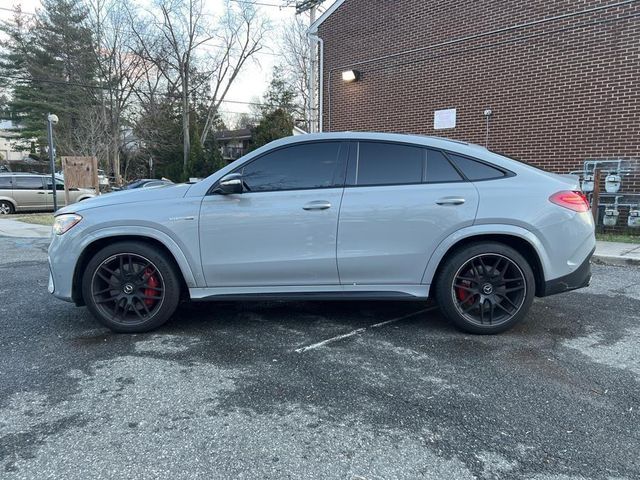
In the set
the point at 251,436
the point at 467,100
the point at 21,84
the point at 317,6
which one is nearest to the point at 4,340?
the point at 251,436

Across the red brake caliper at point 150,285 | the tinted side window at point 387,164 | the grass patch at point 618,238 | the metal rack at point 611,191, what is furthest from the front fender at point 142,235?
the metal rack at point 611,191

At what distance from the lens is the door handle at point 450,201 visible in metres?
3.74

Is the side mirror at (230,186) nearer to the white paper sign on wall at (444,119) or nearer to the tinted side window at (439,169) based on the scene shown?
the tinted side window at (439,169)

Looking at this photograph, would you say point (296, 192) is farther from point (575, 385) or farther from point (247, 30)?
point (247, 30)

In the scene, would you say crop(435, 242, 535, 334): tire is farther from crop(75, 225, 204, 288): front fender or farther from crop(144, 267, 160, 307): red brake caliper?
crop(144, 267, 160, 307): red brake caliper

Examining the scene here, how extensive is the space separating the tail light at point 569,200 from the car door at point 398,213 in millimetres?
641

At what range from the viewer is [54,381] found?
3086 mm

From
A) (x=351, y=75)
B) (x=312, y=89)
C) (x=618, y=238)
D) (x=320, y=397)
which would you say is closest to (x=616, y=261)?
(x=618, y=238)

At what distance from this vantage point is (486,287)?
3.83 meters

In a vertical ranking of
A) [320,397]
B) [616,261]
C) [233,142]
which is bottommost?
[320,397]

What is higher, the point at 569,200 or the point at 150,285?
the point at 569,200

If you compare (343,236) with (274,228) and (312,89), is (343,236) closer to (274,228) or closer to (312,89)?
(274,228)

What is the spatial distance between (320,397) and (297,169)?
193 cm

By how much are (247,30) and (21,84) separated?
685 inches
